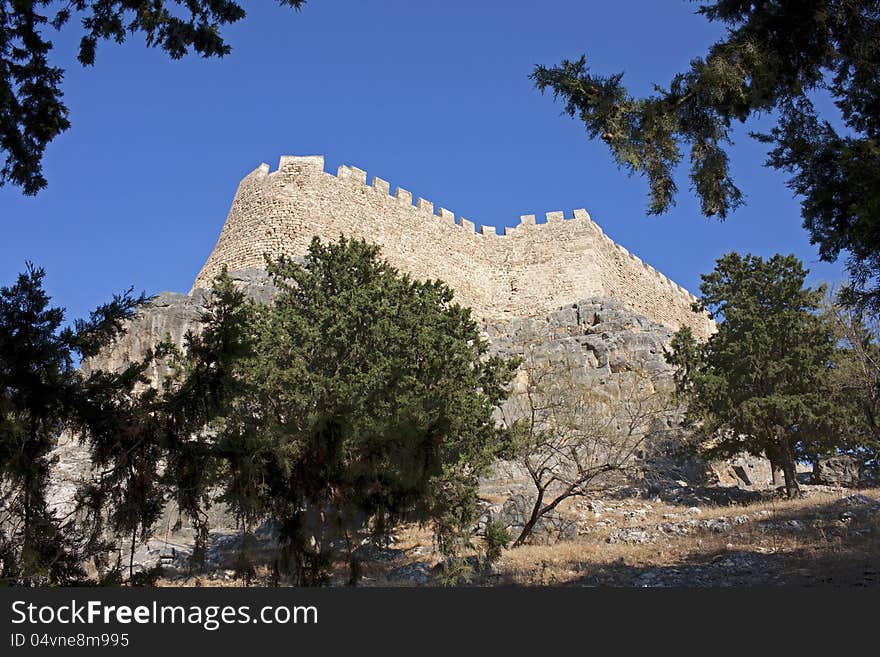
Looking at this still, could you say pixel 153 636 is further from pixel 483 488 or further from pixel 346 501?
pixel 483 488

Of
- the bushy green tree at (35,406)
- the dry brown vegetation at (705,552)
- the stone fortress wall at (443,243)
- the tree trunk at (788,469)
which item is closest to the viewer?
the bushy green tree at (35,406)

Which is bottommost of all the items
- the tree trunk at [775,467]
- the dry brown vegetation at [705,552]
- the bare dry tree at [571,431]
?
the dry brown vegetation at [705,552]

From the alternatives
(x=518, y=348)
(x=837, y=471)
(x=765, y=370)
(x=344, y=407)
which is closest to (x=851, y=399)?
(x=765, y=370)

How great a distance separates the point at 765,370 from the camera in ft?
68.1

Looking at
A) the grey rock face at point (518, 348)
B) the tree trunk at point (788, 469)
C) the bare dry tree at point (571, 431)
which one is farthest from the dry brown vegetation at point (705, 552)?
the grey rock face at point (518, 348)

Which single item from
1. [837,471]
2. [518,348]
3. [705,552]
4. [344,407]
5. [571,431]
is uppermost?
[518,348]

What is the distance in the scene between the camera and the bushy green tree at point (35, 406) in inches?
204

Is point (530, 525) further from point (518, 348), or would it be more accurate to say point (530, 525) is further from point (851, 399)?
point (518, 348)

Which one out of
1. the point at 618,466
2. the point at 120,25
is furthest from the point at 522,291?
the point at 120,25

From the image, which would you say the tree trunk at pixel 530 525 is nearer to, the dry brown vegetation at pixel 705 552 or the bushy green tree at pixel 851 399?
the dry brown vegetation at pixel 705 552

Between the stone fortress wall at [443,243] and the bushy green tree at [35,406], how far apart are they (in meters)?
22.6

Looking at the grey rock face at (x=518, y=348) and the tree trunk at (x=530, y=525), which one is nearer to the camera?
the tree trunk at (x=530, y=525)

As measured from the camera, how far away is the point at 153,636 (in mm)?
4629

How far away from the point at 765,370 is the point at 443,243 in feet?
54.9
